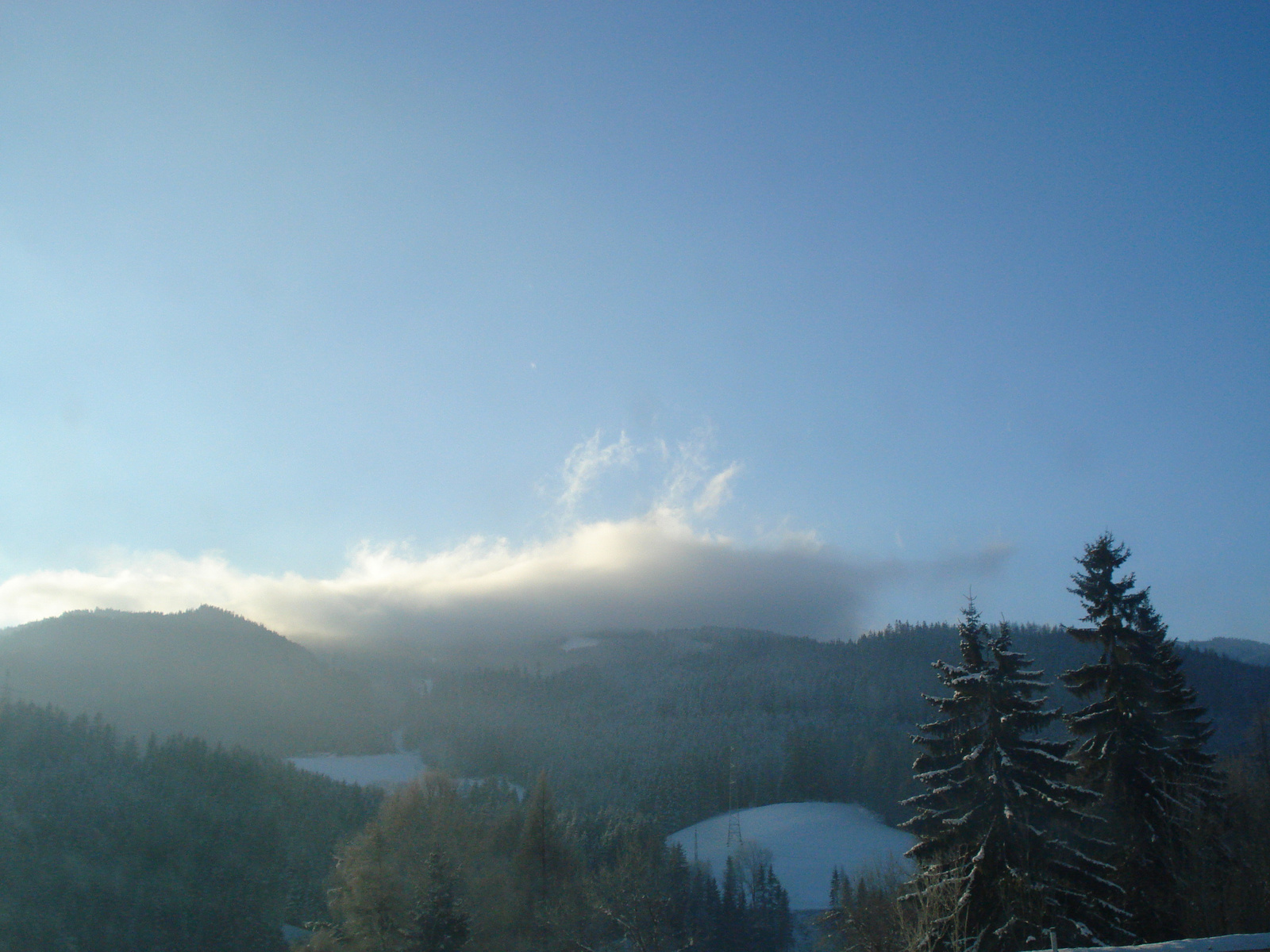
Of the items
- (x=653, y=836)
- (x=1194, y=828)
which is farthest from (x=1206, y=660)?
(x=1194, y=828)

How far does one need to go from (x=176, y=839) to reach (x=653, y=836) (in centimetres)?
4738

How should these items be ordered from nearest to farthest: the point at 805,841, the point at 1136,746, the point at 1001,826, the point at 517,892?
the point at 1001,826, the point at 1136,746, the point at 517,892, the point at 805,841

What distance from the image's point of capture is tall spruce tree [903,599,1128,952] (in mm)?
20984

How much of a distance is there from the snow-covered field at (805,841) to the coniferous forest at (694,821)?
Answer: 3150mm

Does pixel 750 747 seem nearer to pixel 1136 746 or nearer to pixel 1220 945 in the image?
pixel 1136 746

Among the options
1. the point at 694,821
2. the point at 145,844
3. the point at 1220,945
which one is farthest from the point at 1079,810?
the point at 694,821

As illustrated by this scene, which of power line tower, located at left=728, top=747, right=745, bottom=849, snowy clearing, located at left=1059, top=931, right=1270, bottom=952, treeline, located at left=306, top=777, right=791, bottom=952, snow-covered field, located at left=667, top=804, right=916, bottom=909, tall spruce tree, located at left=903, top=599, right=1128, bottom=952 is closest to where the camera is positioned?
snowy clearing, located at left=1059, top=931, right=1270, bottom=952

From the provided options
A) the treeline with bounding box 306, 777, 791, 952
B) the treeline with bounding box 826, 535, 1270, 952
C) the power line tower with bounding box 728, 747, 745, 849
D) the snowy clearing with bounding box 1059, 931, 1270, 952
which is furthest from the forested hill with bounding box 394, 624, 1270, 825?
the snowy clearing with bounding box 1059, 931, 1270, 952

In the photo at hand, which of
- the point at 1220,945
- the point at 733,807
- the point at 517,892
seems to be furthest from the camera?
the point at 733,807

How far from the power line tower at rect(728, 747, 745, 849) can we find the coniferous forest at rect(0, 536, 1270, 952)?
85cm

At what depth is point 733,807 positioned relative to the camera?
14138 cm

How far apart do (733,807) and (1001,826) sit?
129706mm

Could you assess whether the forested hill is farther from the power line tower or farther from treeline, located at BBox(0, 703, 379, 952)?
treeline, located at BBox(0, 703, 379, 952)

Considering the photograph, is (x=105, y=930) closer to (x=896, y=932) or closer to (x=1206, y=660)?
(x=896, y=932)
